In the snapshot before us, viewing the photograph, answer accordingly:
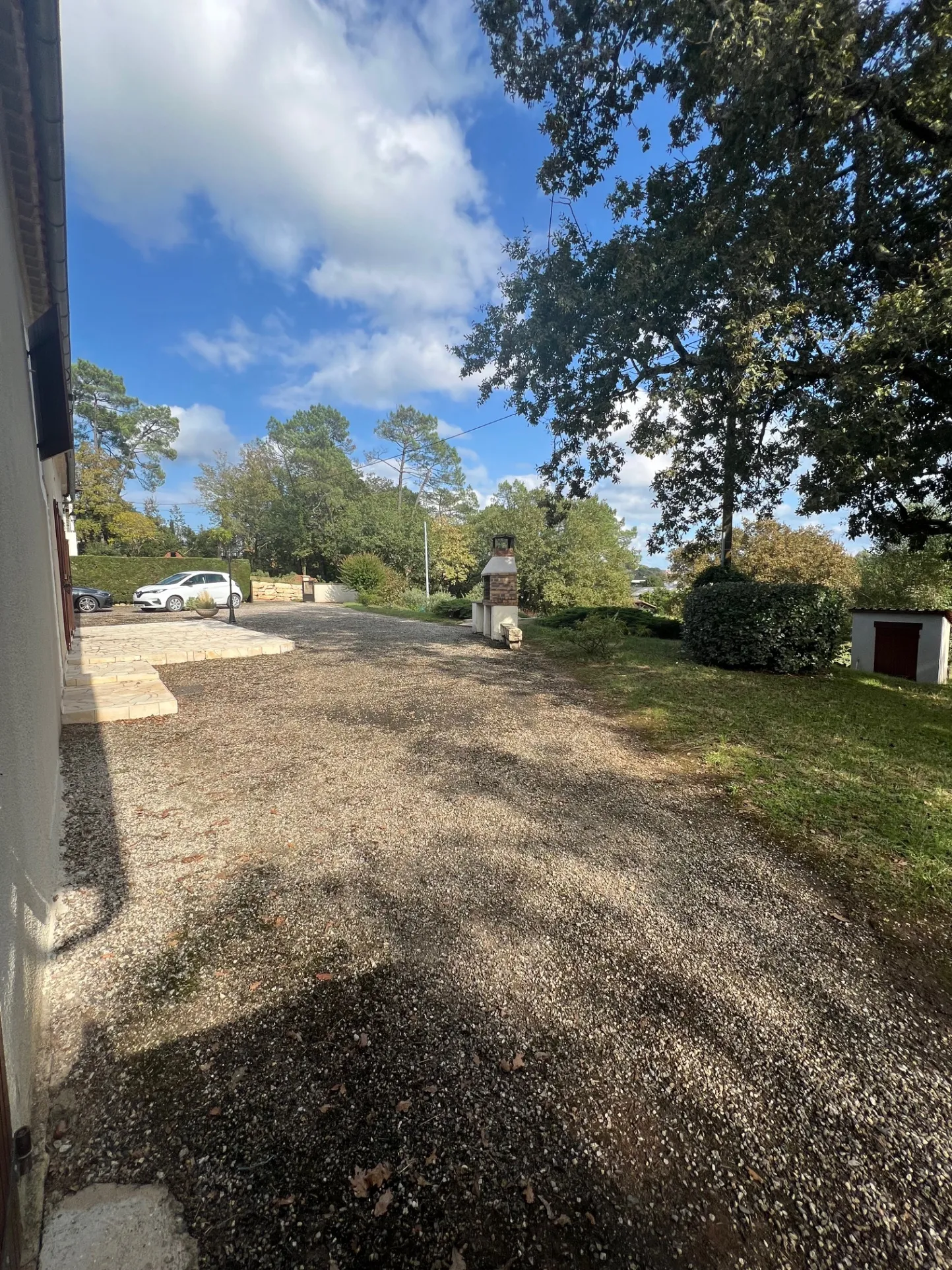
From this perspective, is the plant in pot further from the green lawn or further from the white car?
the green lawn

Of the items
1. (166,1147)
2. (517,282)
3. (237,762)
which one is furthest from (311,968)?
(517,282)

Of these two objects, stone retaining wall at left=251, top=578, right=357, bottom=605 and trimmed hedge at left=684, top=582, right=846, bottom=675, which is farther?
stone retaining wall at left=251, top=578, right=357, bottom=605

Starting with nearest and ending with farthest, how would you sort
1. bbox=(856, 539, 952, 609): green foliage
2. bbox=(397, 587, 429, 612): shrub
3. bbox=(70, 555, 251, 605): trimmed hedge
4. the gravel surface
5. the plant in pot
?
the gravel surface
the plant in pot
bbox=(856, 539, 952, 609): green foliage
bbox=(70, 555, 251, 605): trimmed hedge
bbox=(397, 587, 429, 612): shrub

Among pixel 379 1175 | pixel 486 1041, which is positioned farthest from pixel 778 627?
pixel 379 1175

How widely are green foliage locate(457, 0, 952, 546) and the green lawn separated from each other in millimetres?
2644

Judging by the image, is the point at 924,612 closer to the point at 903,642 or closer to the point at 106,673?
the point at 903,642

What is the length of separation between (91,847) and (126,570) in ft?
70.3

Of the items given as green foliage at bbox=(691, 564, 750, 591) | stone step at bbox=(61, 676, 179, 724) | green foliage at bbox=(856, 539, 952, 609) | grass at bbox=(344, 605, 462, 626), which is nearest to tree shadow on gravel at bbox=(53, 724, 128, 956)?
stone step at bbox=(61, 676, 179, 724)

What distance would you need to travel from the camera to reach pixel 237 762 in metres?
4.27

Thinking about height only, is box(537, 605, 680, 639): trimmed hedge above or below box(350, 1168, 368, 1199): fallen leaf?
above

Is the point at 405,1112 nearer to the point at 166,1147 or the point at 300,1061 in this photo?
the point at 300,1061

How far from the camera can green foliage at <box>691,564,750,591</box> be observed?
9.38 metres

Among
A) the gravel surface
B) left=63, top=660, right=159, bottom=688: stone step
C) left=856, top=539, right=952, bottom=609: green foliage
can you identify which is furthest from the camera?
left=856, top=539, right=952, bottom=609: green foliage

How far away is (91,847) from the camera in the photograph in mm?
2947
